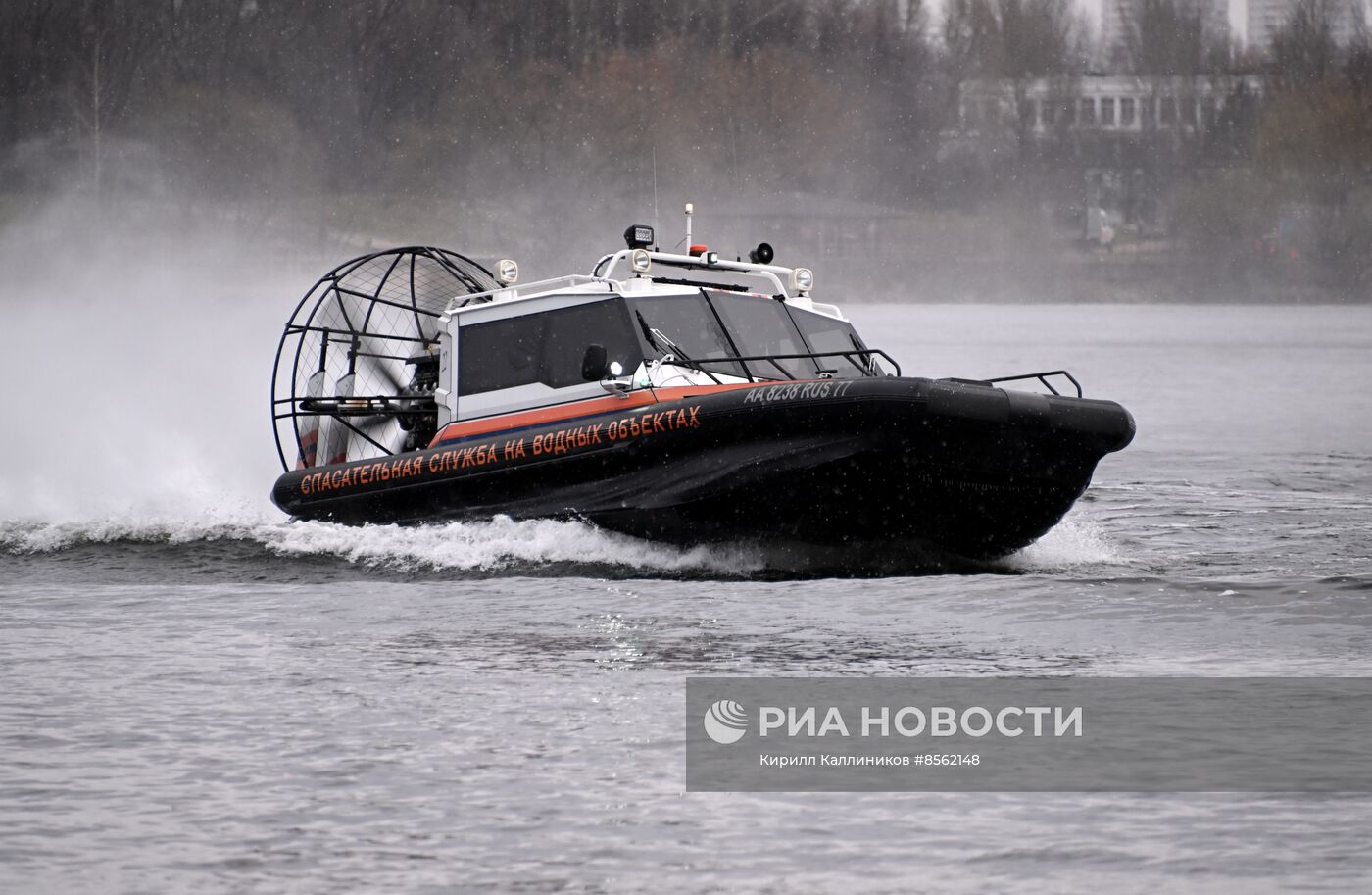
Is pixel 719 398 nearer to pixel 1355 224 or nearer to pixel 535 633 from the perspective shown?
pixel 535 633

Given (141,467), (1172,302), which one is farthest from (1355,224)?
(141,467)

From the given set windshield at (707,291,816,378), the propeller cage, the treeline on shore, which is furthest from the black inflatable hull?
the treeline on shore

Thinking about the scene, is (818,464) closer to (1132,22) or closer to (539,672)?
(539,672)

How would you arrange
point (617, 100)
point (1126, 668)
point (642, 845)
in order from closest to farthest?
point (642, 845)
point (1126, 668)
point (617, 100)

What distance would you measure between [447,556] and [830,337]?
10.1 ft

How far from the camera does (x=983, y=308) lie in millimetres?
98062

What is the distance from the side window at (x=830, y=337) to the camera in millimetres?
14000

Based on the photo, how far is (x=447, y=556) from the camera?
43.2ft

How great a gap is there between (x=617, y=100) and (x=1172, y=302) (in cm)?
2835

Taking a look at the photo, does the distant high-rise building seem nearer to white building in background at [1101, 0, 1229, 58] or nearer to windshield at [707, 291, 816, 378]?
white building in background at [1101, 0, 1229, 58]

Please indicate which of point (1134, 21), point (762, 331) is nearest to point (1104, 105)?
point (1134, 21)

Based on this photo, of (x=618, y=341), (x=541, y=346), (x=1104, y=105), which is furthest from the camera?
(x=1104, y=105)

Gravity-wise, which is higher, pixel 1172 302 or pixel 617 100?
pixel 617 100

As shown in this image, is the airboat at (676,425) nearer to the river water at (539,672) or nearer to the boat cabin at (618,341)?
the boat cabin at (618,341)
